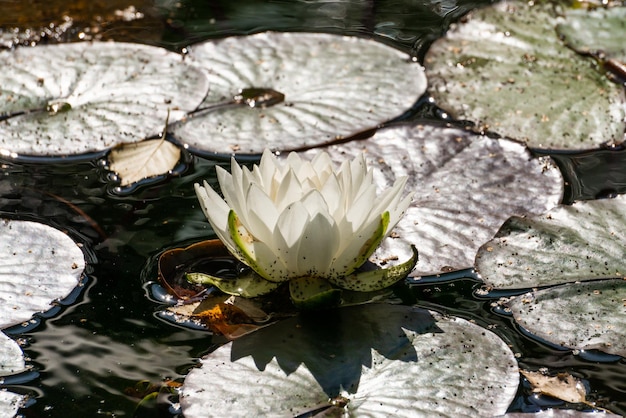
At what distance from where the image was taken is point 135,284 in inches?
85.1

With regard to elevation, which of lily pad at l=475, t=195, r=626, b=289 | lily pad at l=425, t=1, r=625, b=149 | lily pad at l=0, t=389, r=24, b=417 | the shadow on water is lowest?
lily pad at l=0, t=389, r=24, b=417

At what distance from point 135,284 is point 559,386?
1.06 meters

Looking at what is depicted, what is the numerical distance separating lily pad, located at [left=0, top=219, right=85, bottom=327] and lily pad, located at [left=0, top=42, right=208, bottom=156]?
49cm

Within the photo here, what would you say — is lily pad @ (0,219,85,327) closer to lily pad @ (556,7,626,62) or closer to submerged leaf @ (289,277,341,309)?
submerged leaf @ (289,277,341,309)

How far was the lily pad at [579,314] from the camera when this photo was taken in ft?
6.27

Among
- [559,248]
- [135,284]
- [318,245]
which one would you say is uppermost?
[318,245]

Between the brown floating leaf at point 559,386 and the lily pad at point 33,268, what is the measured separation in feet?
3.70

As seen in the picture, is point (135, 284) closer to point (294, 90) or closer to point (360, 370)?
point (360, 370)

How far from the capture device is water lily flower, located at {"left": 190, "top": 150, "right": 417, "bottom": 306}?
1.91m

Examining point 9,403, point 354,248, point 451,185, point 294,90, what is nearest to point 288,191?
point 354,248

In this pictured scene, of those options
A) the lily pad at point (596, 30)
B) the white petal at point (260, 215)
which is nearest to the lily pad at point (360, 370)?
the white petal at point (260, 215)

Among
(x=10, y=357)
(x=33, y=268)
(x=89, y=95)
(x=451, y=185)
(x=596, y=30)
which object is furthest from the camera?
(x=596, y=30)

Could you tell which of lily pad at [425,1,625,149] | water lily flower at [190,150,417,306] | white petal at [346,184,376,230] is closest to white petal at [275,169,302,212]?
water lily flower at [190,150,417,306]

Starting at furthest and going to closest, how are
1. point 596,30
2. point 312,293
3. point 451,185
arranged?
point 596,30 < point 451,185 < point 312,293
